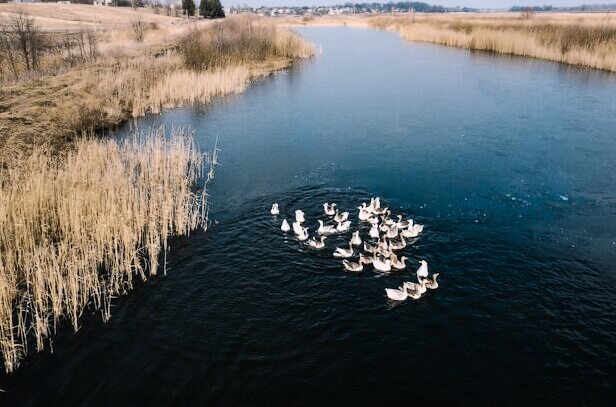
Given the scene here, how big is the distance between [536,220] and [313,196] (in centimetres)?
773

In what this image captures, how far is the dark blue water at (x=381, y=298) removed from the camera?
29.8ft

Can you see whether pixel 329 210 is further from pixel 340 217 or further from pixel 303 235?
pixel 303 235

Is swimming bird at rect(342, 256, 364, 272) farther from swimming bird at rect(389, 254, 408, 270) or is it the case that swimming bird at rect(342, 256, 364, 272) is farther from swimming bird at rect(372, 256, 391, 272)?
swimming bird at rect(389, 254, 408, 270)

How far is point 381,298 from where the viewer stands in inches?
455

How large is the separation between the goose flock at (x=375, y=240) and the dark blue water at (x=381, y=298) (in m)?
0.32

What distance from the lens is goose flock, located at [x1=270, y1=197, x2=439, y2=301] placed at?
11633mm

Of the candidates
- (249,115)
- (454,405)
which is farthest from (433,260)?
(249,115)

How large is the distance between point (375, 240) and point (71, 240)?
890 cm

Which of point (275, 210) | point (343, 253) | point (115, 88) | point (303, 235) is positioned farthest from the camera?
point (115, 88)

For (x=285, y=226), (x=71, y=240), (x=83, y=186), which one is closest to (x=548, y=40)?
(x=285, y=226)

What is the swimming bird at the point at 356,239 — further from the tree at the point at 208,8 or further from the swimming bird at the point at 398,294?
the tree at the point at 208,8

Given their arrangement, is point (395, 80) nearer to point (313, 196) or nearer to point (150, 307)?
point (313, 196)

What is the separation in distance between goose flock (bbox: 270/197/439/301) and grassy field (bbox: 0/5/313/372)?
3.72m

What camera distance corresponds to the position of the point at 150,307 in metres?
11.2
